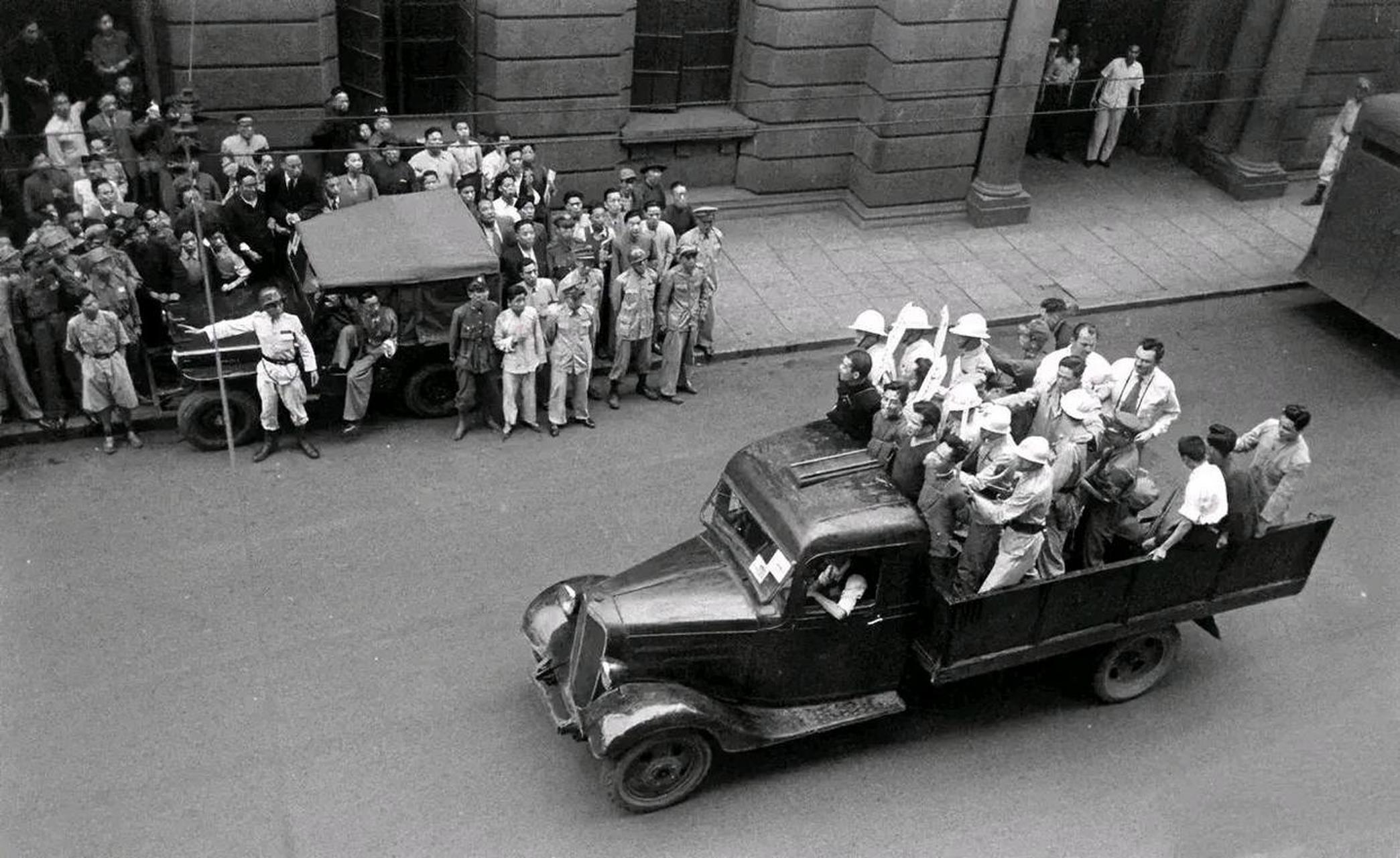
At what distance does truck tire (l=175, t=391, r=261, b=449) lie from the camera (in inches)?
464

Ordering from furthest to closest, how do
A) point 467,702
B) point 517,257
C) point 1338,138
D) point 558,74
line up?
point 1338,138 < point 558,74 < point 517,257 < point 467,702

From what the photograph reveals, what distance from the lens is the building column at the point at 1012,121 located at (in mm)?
16547

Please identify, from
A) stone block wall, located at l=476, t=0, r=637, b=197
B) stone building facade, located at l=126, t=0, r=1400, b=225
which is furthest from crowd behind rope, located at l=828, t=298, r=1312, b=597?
stone block wall, located at l=476, t=0, r=637, b=197

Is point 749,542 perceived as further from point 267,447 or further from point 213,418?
point 213,418

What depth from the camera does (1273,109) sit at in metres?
18.8

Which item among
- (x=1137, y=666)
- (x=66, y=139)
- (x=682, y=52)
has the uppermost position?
(x=682, y=52)

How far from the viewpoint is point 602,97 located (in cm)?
1602

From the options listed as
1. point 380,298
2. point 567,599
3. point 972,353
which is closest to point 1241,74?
point 972,353

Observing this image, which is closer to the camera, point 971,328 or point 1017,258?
point 971,328

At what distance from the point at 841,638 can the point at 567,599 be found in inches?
77.6

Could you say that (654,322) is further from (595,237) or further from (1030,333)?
(1030,333)

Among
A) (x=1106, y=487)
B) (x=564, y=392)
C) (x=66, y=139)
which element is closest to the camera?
(x=1106, y=487)

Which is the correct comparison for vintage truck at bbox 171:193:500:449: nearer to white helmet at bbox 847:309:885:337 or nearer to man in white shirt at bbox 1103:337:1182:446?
white helmet at bbox 847:309:885:337

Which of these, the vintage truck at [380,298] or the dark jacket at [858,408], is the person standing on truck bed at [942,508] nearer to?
the dark jacket at [858,408]
